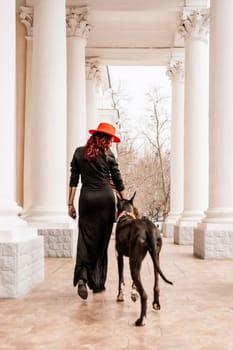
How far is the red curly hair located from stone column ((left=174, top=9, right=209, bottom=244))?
1950 cm

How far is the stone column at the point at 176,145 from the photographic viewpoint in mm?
46844

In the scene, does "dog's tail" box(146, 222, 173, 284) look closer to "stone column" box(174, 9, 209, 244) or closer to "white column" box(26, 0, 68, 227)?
"white column" box(26, 0, 68, 227)

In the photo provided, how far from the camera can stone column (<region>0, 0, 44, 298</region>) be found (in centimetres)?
1349

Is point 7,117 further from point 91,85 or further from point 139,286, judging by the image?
point 91,85

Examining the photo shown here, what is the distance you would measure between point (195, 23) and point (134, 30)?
8.92 metres

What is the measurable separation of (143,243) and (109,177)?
11.8ft

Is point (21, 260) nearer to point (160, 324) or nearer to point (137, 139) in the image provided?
point (160, 324)

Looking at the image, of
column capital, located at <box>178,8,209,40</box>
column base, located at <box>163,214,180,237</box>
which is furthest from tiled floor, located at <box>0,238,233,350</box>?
column base, located at <box>163,214,180,237</box>

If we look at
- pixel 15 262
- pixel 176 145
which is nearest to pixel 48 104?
pixel 15 262

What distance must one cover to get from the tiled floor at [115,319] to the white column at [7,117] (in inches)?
82.4

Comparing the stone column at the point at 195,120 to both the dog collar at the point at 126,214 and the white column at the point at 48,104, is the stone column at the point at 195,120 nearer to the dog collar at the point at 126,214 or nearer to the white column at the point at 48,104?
the white column at the point at 48,104

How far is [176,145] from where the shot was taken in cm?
4769

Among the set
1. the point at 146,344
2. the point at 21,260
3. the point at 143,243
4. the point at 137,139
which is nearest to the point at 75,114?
the point at 21,260

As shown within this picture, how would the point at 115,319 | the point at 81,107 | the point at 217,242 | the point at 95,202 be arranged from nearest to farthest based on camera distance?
the point at 115,319 < the point at 95,202 < the point at 217,242 < the point at 81,107
